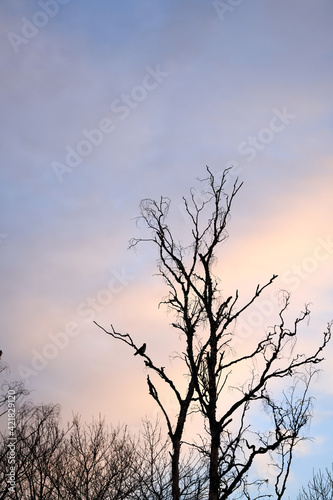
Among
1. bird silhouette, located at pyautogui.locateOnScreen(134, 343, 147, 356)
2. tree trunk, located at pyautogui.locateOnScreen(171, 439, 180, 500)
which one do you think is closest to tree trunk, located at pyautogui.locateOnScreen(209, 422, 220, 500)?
bird silhouette, located at pyautogui.locateOnScreen(134, 343, 147, 356)

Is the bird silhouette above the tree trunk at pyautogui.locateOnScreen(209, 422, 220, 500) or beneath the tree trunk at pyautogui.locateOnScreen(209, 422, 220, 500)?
above

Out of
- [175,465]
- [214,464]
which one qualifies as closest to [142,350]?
[214,464]

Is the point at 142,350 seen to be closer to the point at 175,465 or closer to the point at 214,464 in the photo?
the point at 214,464

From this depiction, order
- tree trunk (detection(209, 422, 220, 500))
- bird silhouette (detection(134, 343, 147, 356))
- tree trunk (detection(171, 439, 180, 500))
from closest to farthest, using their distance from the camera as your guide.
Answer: tree trunk (detection(209, 422, 220, 500))
bird silhouette (detection(134, 343, 147, 356))
tree trunk (detection(171, 439, 180, 500))

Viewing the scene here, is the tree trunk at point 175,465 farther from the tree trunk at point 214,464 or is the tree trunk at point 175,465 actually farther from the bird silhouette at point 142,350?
the tree trunk at point 214,464

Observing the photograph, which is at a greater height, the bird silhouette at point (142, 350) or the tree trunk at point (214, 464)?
the bird silhouette at point (142, 350)

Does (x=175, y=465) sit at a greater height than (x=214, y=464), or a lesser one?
greater

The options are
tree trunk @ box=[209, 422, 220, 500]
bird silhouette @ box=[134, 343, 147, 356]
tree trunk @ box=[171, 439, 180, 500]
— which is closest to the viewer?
tree trunk @ box=[209, 422, 220, 500]

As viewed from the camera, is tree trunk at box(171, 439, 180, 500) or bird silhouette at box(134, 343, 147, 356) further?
tree trunk at box(171, 439, 180, 500)

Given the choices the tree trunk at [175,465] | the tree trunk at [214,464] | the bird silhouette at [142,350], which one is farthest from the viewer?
the tree trunk at [175,465]

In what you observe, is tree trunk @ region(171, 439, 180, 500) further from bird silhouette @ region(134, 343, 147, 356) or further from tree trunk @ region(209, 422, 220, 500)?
tree trunk @ region(209, 422, 220, 500)

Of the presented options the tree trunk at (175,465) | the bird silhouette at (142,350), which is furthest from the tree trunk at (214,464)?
the tree trunk at (175,465)

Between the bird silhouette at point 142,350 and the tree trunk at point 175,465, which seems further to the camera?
the tree trunk at point 175,465

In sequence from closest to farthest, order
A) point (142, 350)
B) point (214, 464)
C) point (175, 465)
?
point (214, 464) < point (142, 350) < point (175, 465)
